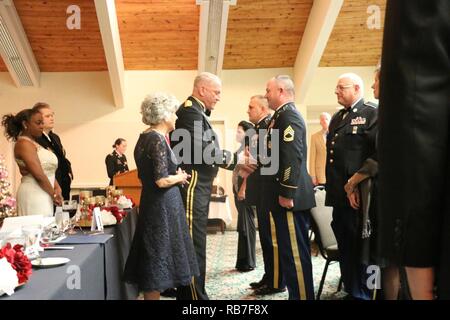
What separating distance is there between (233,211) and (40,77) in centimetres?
392

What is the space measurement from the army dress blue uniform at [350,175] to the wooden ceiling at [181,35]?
12.9ft

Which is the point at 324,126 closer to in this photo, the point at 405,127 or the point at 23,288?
the point at 23,288

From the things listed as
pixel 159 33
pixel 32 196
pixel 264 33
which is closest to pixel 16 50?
pixel 159 33

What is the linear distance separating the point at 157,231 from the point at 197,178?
18.3 inches

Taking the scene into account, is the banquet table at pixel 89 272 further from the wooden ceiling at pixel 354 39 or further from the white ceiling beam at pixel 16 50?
the wooden ceiling at pixel 354 39

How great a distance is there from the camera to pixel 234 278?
12.4ft

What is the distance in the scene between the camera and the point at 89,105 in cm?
735

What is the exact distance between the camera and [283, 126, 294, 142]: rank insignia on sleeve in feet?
8.68

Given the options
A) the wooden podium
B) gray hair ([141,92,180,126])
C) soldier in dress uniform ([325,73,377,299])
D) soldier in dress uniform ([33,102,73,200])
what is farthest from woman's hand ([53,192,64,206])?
soldier in dress uniform ([325,73,377,299])

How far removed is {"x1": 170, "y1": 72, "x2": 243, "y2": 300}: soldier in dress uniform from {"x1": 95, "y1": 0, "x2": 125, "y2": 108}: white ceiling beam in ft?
10.1

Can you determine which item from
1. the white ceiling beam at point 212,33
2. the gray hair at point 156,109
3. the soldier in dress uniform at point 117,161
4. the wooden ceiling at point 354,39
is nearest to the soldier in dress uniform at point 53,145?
the gray hair at point 156,109

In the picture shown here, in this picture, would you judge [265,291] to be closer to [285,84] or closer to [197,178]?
[197,178]

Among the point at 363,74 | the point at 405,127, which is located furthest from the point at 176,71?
the point at 405,127

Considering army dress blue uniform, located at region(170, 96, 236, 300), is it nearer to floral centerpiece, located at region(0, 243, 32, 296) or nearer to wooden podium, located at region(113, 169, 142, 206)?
floral centerpiece, located at region(0, 243, 32, 296)
